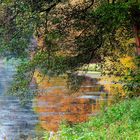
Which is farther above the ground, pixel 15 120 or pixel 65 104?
pixel 15 120

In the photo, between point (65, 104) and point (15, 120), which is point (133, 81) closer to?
point (15, 120)

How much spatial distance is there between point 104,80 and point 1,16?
29.7m

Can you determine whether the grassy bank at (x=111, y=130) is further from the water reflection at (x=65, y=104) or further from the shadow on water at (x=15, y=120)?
the water reflection at (x=65, y=104)

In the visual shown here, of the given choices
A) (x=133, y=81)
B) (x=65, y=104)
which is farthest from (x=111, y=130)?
(x=65, y=104)

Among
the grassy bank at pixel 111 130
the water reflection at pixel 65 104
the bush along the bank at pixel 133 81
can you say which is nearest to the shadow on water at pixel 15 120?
the water reflection at pixel 65 104

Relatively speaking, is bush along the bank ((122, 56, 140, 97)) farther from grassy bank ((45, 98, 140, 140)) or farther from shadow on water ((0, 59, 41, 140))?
shadow on water ((0, 59, 41, 140))

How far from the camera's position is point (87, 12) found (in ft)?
76.4

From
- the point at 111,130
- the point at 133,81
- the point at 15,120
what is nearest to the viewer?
the point at 111,130

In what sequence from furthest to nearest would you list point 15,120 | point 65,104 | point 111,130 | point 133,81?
point 65,104
point 15,120
point 133,81
point 111,130

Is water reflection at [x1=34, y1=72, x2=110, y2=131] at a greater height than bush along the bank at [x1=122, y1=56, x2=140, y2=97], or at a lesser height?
lesser

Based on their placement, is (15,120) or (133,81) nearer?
(133,81)

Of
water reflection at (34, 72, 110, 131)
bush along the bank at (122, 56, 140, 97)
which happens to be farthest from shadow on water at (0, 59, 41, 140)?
bush along the bank at (122, 56, 140, 97)

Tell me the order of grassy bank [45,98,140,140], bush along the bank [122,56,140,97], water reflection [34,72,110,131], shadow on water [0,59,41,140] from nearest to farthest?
grassy bank [45,98,140,140] < bush along the bank [122,56,140,97] < shadow on water [0,59,41,140] < water reflection [34,72,110,131]

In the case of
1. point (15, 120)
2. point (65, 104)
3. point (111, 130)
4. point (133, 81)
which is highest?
point (111, 130)
